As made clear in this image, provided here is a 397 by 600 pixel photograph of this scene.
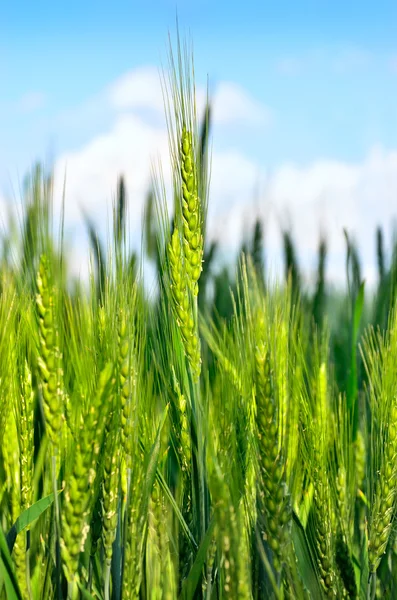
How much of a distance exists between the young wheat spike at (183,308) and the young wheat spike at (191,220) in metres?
0.01

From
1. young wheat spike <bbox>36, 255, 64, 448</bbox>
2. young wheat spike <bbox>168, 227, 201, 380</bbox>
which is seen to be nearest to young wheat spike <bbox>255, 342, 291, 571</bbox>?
young wheat spike <bbox>168, 227, 201, 380</bbox>

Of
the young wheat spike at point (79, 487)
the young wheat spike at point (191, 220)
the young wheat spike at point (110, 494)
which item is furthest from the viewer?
the young wheat spike at point (191, 220)

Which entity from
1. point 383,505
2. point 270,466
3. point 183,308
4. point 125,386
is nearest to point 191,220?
point 183,308

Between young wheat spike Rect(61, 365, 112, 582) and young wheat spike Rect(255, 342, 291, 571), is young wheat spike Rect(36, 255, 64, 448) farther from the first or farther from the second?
young wheat spike Rect(255, 342, 291, 571)

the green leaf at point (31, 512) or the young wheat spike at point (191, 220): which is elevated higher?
the young wheat spike at point (191, 220)

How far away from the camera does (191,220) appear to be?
1.06 m

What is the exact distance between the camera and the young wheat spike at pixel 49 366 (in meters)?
0.88

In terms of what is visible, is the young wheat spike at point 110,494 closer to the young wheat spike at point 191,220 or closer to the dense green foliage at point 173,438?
the dense green foliage at point 173,438

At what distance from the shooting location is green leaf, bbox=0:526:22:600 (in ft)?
2.90

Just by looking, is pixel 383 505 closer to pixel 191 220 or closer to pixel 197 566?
pixel 197 566

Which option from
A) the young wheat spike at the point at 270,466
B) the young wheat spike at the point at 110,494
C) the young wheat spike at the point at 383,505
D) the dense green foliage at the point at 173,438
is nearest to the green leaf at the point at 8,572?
the dense green foliage at the point at 173,438

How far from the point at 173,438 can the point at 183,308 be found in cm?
24

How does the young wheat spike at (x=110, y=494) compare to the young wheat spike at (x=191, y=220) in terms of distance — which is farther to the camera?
the young wheat spike at (x=191, y=220)

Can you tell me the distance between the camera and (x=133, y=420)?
98 cm
